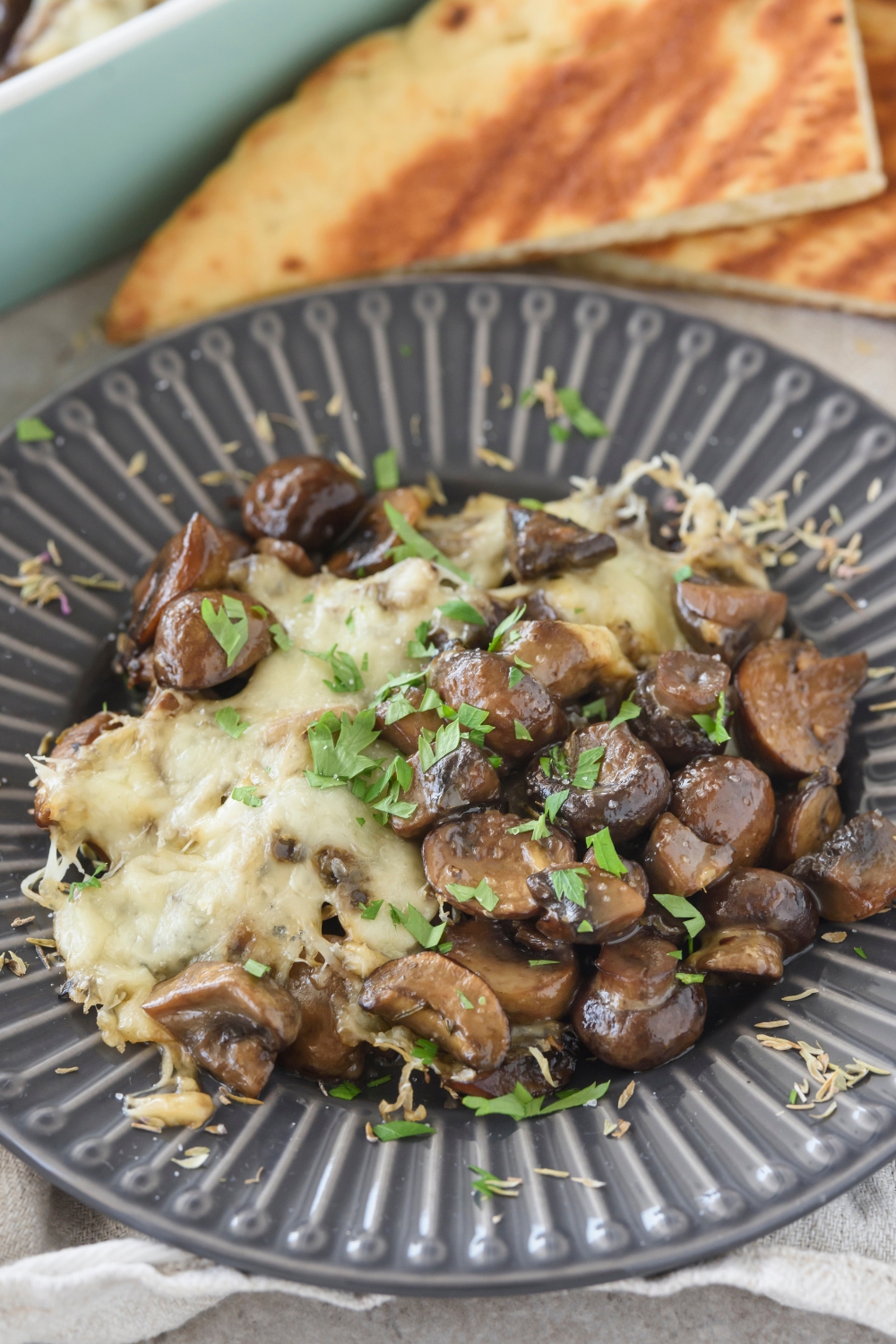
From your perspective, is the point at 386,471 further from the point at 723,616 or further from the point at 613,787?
the point at 613,787

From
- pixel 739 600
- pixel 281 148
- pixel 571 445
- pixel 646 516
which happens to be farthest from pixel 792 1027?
pixel 281 148

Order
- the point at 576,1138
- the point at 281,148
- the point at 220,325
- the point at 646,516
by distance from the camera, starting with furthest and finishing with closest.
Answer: the point at 281,148
the point at 220,325
the point at 646,516
the point at 576,1138

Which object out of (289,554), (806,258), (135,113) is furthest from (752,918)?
(135,113)

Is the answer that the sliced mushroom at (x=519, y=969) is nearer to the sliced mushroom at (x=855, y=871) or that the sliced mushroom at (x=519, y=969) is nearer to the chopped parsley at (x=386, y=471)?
the sliced mushroom at (x=855, y=871)

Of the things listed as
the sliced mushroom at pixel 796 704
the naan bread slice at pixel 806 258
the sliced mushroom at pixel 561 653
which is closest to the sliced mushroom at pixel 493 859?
the sliced mushroom at pixel 561 653

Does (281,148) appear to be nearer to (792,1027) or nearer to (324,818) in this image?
(324,818)

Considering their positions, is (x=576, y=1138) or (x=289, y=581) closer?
(x=576, y=1138)

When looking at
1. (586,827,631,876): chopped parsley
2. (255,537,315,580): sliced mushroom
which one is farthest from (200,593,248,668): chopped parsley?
(586,827,631,876): chopped parsley
